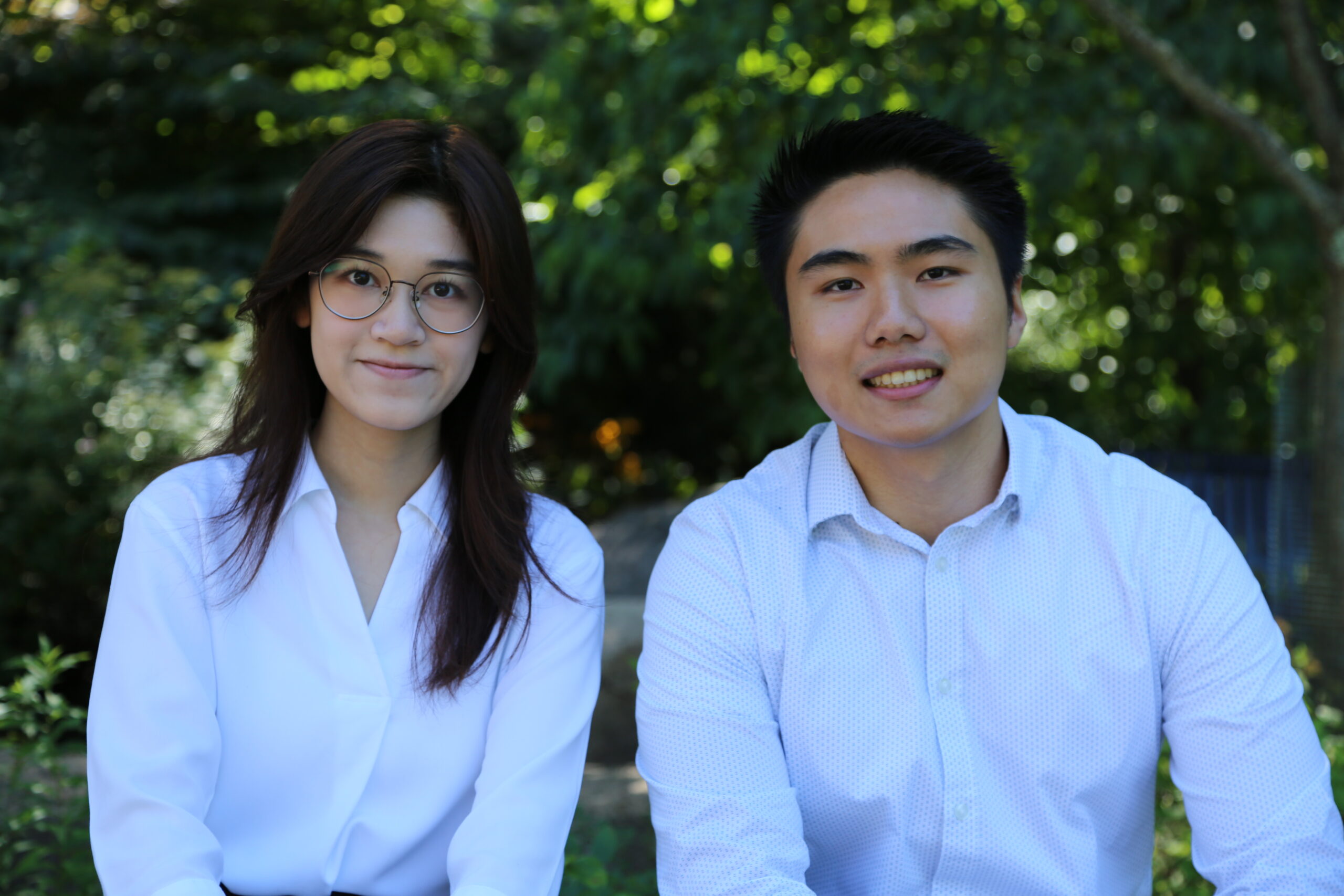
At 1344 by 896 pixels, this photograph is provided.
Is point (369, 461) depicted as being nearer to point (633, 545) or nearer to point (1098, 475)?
point (1098, 475)

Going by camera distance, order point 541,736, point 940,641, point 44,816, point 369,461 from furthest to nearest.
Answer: point 44,816 < point 369,461 < point 541,736 < point 940,641

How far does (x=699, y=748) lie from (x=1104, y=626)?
29.0 inches

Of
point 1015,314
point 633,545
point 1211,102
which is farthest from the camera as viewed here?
point 633,545

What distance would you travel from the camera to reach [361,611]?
2236mm

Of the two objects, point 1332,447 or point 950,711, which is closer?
point 950,711

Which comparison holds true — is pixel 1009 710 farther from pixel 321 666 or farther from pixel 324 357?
pixel 324 357

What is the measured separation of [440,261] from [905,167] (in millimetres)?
903

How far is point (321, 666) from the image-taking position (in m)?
2.21

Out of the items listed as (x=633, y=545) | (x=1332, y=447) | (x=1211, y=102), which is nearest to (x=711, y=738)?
(x=1211, y=102)

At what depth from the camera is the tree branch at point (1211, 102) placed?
14.4ft

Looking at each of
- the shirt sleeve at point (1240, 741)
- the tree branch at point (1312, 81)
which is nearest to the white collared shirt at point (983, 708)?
the shirt sleeve at point (1240, 741)

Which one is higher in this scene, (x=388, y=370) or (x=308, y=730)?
(x=388, y=370)

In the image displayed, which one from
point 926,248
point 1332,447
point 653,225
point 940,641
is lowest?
point 940,641

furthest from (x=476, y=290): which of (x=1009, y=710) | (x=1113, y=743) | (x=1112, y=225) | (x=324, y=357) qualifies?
(x=1112, y=225)
